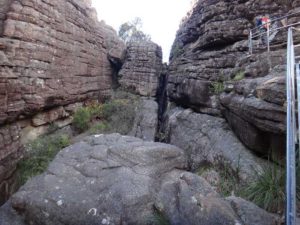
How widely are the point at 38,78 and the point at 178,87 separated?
20.4 ft

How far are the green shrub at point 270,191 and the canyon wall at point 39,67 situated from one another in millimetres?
5190

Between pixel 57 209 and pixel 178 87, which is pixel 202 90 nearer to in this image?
pixel 178 87

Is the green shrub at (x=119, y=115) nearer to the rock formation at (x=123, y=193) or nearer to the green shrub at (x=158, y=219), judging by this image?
the rock formation at (x=123, y=193)

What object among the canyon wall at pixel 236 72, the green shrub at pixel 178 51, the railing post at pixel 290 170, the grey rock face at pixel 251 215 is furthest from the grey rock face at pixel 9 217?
the green shrub at pixel 178 51

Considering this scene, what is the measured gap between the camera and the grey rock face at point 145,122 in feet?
37.9

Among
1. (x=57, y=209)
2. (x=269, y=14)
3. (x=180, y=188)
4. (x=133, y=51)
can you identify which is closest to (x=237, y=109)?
(x=180, y=188)

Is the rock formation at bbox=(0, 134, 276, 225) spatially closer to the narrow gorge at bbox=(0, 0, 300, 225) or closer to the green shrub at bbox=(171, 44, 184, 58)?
the narrow gorge at bbox=(0, 0, 300, 225)

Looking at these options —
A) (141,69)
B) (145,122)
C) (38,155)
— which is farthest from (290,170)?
(141,69)

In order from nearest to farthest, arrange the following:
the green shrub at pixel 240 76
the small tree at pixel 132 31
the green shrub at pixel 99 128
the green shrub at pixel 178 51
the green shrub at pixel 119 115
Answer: the green shrub at pixel 240 76, the green shrub at pixel 99 128, the green shrub at pixel 119 115, the green shrub at pixel 178 51, the small tree at pixel 132 31

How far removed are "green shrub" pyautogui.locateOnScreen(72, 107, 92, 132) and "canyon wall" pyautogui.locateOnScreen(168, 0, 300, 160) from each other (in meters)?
4.27

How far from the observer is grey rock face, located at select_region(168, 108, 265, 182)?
543 cm

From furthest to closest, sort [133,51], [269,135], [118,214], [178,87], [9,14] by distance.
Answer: [133,51] → [178,87] → [9,14] → [269,135] → [118,214]

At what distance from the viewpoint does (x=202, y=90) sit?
9.38 meters

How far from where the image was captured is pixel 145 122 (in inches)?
482
